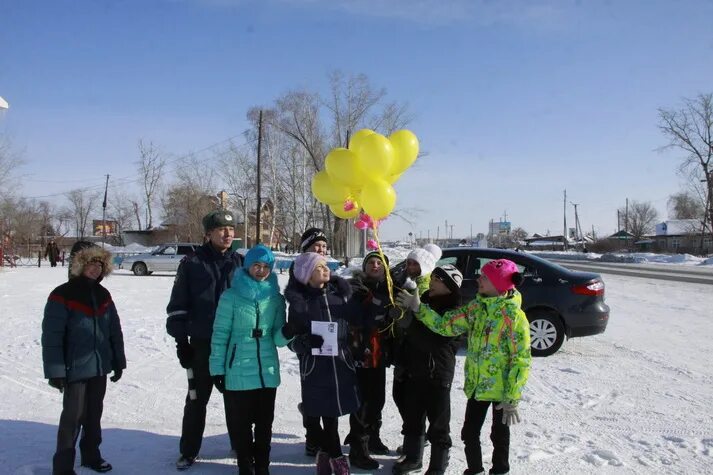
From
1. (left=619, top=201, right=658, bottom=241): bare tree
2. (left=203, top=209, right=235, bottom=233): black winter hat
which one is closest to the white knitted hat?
(left=203, top=209, right=235, bottom=233): black winter hat

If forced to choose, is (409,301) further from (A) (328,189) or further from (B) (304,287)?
(A) (328,189)

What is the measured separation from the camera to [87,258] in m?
3.71

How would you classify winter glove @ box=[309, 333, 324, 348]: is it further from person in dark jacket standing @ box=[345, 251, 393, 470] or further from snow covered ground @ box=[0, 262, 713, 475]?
snow covered ground @ box=[0, 262, 713, 475]

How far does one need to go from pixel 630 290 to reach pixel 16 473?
58.1ft

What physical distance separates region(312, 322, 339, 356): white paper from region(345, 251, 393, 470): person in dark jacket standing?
0.78ft

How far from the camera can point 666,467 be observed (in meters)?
3.85

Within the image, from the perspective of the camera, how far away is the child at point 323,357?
3.57 meters

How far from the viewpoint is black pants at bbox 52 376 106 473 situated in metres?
3.53

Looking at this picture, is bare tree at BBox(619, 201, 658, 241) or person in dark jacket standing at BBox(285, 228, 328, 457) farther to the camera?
bare tree at BBox(619, 201, 658, 241)

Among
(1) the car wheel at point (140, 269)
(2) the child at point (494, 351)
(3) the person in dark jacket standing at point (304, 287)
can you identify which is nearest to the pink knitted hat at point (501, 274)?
(2) the child at point (494, 351)

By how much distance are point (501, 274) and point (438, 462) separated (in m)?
1.35

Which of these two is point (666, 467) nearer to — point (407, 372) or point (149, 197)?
point (407, 372)

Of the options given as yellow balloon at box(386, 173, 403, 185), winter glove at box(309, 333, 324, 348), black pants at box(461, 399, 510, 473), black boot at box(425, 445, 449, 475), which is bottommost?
black boot at box(425, 445, 449, 475)

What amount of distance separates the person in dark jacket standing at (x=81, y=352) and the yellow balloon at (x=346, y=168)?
5.95 ft
